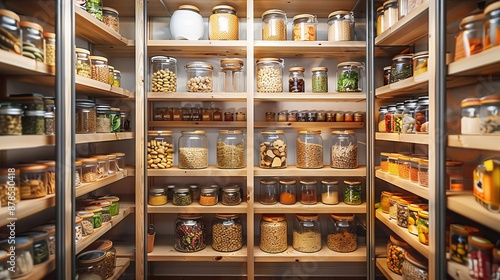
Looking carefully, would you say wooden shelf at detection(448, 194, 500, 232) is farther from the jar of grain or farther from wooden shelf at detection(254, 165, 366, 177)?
the jar of grain

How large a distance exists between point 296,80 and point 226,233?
37.3 inches

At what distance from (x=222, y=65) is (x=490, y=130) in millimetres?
1343

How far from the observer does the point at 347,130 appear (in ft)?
6.25

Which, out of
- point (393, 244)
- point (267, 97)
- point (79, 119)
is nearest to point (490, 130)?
point (393, 244)

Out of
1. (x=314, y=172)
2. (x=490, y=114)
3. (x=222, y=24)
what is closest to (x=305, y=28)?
(x=222, y=24)

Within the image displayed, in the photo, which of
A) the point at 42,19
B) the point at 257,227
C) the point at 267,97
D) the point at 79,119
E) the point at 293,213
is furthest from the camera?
the point at 257,227

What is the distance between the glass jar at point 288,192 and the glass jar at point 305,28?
81 centimetres

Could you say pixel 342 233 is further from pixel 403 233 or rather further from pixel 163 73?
pixel 163 73

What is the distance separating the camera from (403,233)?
56.0 inches

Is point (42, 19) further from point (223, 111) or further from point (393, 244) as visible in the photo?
point (393, 244)

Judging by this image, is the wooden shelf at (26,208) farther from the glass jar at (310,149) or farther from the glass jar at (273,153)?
the glass jar at (310,149)

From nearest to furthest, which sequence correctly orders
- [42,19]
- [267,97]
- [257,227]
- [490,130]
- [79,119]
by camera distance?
[490,130], [42,19], [79,119], [267,97], [257,227]

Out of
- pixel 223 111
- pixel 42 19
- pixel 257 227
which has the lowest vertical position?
pixel 257 227

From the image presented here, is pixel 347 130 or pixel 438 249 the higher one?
pixel 347 130
